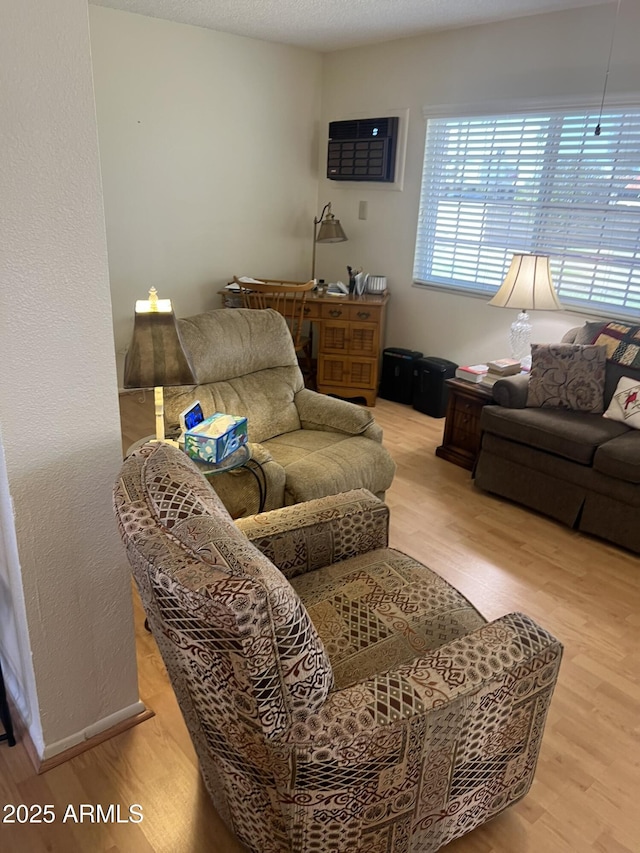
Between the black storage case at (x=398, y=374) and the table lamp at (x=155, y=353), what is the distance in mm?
2985

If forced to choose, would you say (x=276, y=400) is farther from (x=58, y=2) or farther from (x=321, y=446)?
(x=58, y=2)

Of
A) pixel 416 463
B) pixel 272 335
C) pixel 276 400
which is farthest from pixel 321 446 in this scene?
pixel 416 463

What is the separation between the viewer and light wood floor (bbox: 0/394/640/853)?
153cm

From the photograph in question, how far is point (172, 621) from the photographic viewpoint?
41.3 inches

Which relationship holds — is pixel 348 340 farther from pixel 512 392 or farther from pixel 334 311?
pixel 512 392

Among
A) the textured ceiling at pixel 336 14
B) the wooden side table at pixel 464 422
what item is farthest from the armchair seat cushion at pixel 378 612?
the textured ceiling at pixel 336 14

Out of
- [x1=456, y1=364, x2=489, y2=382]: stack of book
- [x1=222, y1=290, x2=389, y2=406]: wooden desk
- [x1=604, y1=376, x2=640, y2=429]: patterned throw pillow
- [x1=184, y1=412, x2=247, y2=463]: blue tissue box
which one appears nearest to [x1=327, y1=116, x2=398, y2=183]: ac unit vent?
[x1=222, y1=290, x2=389, y2=406]: wooden desk

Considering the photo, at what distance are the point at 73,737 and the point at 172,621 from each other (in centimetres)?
96

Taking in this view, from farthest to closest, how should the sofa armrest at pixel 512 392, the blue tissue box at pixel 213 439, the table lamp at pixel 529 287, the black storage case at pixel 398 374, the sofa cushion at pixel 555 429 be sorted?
1. the black storage case at pixel 398 374
2. the table lamp at pixel 529 287
3. the sofa armrest at pixel 512 392
4. the sofa cushion at pixel 555 429
5. the blue tissue box at pixel 213 439

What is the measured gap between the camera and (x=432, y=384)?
14.7 ft

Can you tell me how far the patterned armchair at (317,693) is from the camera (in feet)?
3.31

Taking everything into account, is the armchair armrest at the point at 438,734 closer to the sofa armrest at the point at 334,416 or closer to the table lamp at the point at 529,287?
the sofa armrest at the point at 334,416

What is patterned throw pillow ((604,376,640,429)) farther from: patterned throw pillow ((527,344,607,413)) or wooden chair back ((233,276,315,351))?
wooden chair back ((233,276,315,351))

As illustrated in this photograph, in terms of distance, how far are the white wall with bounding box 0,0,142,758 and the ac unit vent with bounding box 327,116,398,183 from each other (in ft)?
12.2
